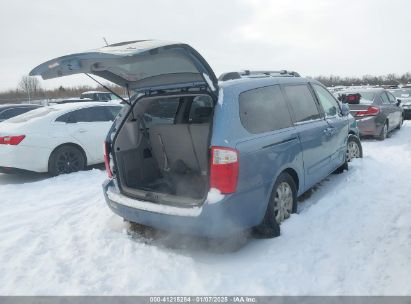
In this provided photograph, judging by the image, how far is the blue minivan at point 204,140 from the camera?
316cm

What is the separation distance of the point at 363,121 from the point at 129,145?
7.46 m

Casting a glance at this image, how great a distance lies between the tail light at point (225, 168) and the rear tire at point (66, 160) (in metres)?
4.72

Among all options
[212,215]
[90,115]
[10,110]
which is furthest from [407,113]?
[10,110]

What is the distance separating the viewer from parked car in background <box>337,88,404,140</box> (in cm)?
951

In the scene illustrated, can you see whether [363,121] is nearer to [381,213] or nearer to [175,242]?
[381,213]

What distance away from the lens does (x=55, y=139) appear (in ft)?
22.4

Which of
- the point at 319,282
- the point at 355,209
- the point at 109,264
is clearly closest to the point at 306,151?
the point at 355,209

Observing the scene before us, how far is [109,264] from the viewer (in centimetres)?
342

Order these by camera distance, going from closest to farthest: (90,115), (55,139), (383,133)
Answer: (55,139) → (90,115) → (383,133)

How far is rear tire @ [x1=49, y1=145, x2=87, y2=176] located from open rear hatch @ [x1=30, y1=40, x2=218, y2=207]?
10.4 ft

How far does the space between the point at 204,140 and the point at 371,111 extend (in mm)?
6989

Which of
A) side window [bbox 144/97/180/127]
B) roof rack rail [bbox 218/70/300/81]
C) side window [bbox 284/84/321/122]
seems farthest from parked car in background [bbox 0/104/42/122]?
side window [bbox 284/84/321/122]

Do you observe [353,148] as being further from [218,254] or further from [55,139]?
[55,139]

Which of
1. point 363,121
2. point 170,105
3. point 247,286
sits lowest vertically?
point 247,286
